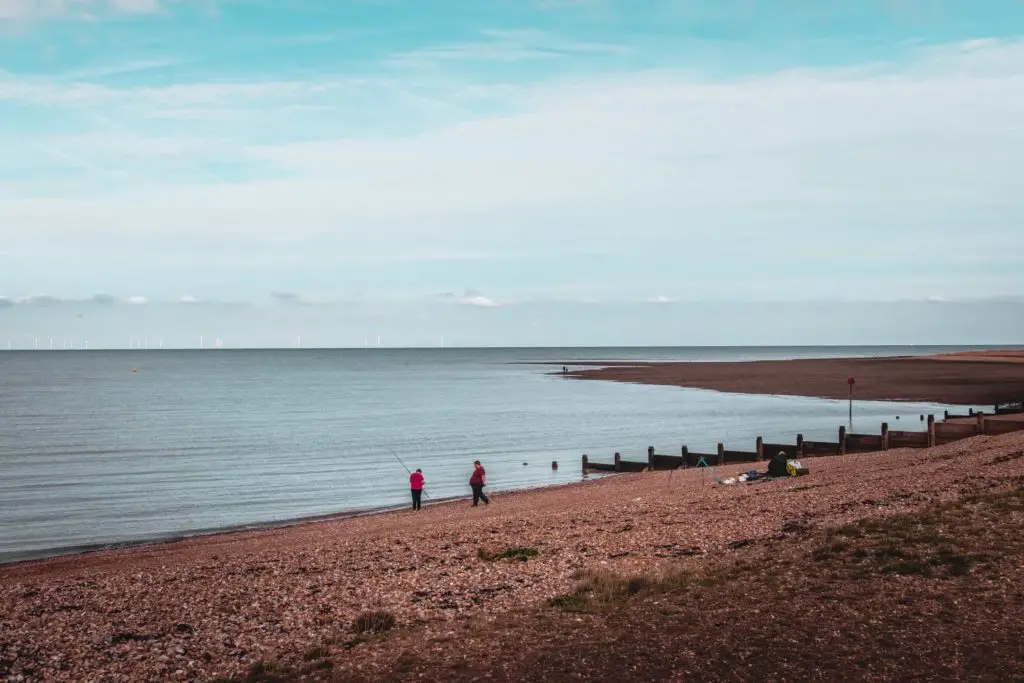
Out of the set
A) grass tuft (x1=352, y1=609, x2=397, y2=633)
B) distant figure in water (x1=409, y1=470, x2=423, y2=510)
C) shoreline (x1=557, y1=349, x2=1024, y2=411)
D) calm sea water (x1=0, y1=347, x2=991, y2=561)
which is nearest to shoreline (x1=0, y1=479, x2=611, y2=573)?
calm sea water (x1=0, y1=347, x2=991, y2=561)

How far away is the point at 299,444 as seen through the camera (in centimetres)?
6225

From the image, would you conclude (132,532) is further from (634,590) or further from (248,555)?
(634,590)

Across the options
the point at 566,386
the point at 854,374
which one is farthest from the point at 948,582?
the point at 854,374

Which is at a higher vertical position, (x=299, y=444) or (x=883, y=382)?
(x=883, y=382)

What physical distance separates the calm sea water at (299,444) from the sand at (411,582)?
806 cm

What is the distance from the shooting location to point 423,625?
15.8 meters

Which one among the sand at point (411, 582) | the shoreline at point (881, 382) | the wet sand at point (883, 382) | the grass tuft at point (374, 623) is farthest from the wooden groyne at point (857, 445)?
the wet sand at point (883, 382)

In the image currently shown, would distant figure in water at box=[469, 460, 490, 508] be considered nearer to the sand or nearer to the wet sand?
the sand

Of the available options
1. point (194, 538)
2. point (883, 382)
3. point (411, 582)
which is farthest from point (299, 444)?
point (883, 382)

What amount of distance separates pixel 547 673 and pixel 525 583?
5.02 meters

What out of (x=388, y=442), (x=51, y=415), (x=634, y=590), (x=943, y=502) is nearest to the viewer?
(x=634, y=590)

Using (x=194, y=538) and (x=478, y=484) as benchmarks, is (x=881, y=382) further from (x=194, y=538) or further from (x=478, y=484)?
(x=194, y=538)

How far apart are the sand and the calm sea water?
8056mm

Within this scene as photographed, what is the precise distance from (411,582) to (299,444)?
Answer: 45.0 meters
